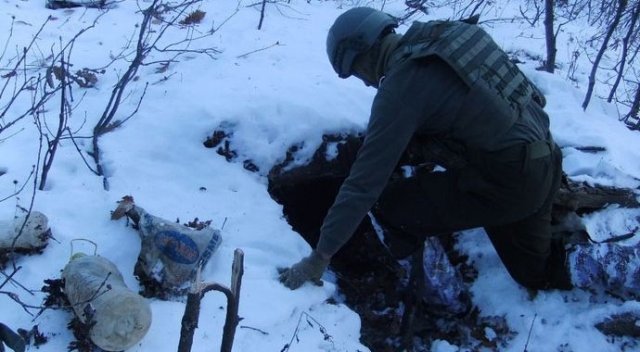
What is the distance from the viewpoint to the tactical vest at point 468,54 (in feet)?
8.01

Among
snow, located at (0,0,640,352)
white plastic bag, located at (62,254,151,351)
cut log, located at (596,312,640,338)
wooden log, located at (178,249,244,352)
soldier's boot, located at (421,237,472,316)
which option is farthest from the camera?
soldier's boot, located at (421,237,472,316)

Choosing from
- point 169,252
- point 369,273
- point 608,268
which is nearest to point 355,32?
point 169,252

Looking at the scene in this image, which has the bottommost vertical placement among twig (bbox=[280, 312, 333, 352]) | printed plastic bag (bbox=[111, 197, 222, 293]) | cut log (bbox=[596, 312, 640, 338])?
twig (bbox=[280, 312, 333, 352])

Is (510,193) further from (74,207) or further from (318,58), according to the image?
(318,58)

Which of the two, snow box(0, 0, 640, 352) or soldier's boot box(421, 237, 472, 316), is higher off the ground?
snow box(0, 0, 640, 352)

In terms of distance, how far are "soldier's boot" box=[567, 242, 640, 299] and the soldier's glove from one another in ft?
4.89

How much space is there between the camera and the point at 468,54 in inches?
97.4

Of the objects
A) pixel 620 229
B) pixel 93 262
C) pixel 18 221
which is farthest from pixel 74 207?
pixel 620 229

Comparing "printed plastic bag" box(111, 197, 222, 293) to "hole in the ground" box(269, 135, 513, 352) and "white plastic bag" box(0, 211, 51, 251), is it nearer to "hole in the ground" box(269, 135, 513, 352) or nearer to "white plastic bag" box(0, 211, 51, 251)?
"white plastic bag" box(0, 211, 51, 251)

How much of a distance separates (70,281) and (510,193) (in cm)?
213

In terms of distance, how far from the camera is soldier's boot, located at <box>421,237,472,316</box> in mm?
3375

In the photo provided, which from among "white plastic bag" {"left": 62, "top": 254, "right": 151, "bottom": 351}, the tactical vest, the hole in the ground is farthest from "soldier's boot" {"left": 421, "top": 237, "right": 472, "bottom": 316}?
"white plastic bag" {"left": 62, "top": 254, "right": 151, "bottom": 351}

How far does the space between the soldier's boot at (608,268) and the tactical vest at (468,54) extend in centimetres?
104

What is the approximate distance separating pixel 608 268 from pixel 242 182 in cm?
223
